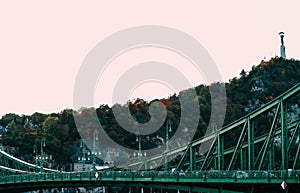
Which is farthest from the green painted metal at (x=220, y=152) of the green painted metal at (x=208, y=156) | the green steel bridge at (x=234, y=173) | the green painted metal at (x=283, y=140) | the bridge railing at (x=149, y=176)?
the green painted metal at (x=283, y=140)

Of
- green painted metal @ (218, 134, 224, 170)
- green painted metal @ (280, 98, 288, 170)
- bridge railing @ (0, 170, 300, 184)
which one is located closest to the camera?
bridge railing @ (0, 170, 300, 184)

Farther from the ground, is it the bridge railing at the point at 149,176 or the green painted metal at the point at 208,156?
the green painted metal at the point at 208,156

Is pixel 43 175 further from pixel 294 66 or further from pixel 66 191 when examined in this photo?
pixel 294 66

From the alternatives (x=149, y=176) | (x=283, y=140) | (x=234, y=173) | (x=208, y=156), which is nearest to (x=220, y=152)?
(x=208, y=156)

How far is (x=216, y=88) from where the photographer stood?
19788 centimetres

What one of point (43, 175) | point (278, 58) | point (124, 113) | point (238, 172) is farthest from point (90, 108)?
point (238, 172)

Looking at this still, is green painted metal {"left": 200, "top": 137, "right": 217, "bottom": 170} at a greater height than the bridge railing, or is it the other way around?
green painted metal {"left": 200, "top": 137, "right": 217, "bottom": 170}

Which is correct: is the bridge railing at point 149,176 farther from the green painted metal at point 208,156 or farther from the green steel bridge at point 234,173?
the green painted metal at point 208,156

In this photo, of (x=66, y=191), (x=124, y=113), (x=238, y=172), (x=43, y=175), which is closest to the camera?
(x=238, y=172)

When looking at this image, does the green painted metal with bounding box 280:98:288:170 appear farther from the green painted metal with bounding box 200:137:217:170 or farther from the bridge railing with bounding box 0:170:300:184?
the green painted metal with bounding box 200:137:217:170

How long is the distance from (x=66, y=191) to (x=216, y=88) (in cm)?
5715

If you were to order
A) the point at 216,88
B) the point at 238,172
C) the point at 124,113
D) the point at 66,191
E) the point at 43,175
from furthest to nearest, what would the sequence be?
the point at 216,88
the point at 124,113
the point at 66,191
the point at 43,175
the point at 238,172

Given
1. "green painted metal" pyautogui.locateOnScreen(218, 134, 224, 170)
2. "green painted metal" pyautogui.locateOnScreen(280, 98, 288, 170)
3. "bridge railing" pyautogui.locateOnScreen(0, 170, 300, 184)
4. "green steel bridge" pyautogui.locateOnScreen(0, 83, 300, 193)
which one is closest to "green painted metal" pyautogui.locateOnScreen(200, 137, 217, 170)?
"green steel bridge" pyautogui.locateOnScreen(0, 83, 300, 193)

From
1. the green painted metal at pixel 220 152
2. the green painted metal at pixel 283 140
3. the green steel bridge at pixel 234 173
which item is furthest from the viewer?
the green painted metal at pixel 220 152
